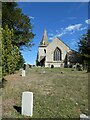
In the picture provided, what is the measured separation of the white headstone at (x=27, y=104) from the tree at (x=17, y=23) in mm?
10953

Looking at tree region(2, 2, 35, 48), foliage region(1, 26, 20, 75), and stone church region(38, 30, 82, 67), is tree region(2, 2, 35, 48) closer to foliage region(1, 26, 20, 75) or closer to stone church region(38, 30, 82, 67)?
foliage region(1, 26, 20, 75)

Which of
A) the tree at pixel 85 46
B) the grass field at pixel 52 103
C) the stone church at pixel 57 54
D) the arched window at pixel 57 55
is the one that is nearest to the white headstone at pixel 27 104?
the grass field at pixel 52 103

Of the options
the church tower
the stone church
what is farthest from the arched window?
the church tower

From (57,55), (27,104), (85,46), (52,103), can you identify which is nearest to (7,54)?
(52,103)

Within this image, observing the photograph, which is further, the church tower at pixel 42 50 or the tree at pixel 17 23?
the church tower at pixel 42 50

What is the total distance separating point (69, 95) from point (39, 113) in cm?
351

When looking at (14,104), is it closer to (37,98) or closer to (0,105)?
(0,105)

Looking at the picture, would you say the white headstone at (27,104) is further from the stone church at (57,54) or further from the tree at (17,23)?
the stone church at (57,54)

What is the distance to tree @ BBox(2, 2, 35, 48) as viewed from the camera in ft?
66.1

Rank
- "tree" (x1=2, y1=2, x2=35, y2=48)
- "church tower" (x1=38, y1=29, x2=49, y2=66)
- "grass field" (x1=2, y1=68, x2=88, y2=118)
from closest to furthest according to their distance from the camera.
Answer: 1. "grass field" (x1=2, y1=68, x2=88, y2=118)
2. "tree" (x1=2, y1=2, x2=35, y2=48)
3. "church tower" (x1=38, y1=29, x2=49, y2=66)

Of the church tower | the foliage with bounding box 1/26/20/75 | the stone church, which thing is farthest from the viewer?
the church tower

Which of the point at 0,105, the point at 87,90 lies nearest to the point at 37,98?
the point at 0,105

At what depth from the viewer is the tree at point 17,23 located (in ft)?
66.1

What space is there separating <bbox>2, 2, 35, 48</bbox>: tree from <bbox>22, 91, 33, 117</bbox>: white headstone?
11.0 m
